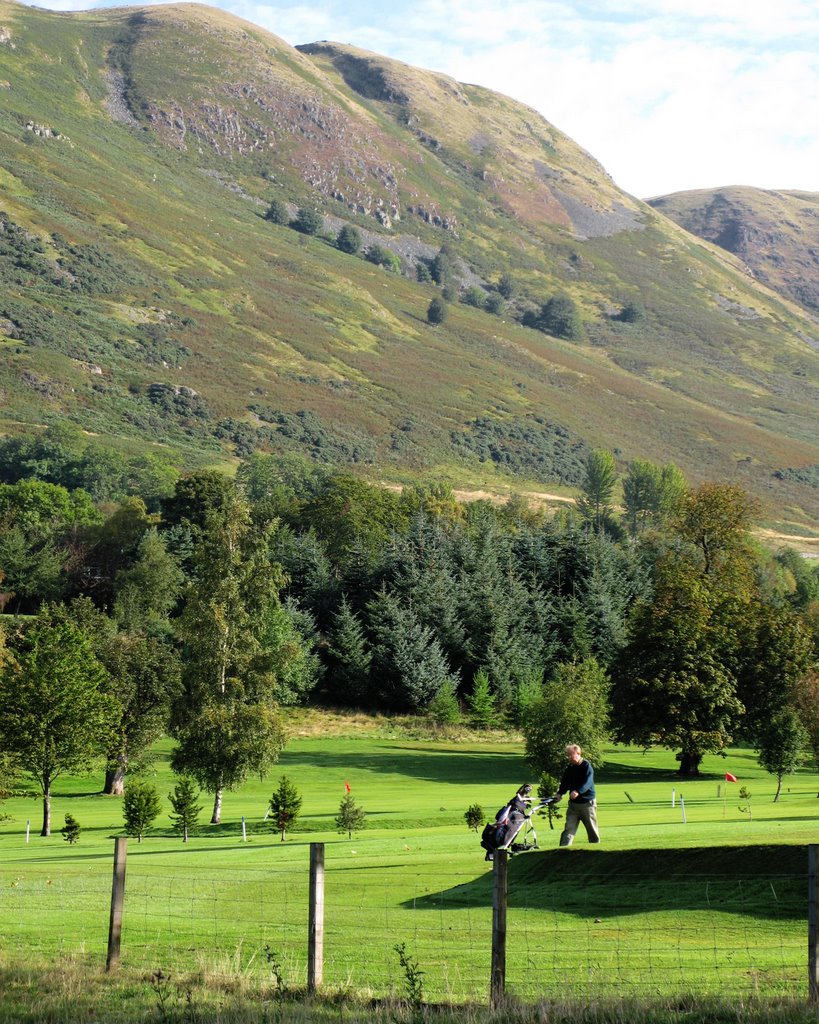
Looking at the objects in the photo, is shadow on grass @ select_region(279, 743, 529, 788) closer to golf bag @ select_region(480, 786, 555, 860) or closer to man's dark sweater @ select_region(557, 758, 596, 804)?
golf bag @ select_region(480, 786, 555, 860)

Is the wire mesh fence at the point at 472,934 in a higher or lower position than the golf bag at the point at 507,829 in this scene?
lower

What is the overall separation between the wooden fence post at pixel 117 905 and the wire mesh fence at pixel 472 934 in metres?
0.58

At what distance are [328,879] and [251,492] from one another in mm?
152705

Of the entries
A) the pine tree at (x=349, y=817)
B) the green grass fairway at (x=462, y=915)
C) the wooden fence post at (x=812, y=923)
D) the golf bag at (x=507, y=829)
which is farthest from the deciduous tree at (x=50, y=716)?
the wooden fence post at (x=812, y=923)

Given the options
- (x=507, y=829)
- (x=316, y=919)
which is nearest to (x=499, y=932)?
(x=316, y=919)

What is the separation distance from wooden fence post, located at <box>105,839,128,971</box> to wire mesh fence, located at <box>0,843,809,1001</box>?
576mm

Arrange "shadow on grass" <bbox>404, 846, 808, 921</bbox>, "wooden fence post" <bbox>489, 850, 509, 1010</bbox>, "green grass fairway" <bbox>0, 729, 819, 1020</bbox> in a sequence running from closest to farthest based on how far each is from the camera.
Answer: "wooden fence post" <bbox>489, 850, 509, 1010</bbox> < "green grass fairway" <bbox>0, 729, 819, 1020</bbox> < "shadow on grass" <bbox>404, 846, 808, 921</bbox>

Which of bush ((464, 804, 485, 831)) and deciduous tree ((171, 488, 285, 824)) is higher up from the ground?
deciduous tree ((171, 488, 285, 824))

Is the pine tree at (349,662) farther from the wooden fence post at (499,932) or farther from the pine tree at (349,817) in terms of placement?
the wooden fence post at (499,932)

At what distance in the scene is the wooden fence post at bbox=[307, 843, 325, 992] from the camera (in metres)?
14.2

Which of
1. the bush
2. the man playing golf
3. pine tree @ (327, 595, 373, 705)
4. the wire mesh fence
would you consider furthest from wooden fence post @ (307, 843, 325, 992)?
pine tree @ (327, 595, 373, 705)

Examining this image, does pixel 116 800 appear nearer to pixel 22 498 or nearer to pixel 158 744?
pixel 158 744

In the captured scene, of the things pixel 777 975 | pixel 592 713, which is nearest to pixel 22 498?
pixel 592 713

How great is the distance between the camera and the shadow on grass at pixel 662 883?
57.5ft
